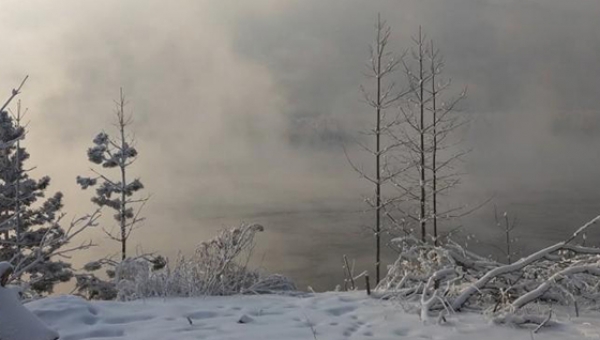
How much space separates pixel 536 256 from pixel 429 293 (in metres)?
1.05

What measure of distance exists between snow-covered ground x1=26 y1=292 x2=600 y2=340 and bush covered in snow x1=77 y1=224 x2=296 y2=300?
2.33 feet

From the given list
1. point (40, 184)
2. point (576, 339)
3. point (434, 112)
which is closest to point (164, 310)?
point (576, 339)

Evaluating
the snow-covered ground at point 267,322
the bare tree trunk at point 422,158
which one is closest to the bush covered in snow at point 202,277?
the snow-covered ground at point 267,322

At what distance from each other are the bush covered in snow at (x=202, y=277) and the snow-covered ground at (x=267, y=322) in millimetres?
710

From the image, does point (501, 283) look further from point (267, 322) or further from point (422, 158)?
point (422, 158)

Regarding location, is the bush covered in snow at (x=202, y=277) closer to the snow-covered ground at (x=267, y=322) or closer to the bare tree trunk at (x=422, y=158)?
the snow-covered ground at (x=267, y=322)

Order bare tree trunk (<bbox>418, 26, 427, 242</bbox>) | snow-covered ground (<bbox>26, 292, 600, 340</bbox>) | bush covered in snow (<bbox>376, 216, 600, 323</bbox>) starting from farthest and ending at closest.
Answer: bare tree trunk (<bbox>418, 26, 427, 242</bbox>) < bush covered in snow (<bbox>376, 216, 600, 323</bbox>) < snow-covered ground (<bbox>26, 292, 600, 340</bbox>)

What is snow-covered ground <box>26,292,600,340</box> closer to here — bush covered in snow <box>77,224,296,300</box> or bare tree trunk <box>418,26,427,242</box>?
bush covered in snow <box>77,224,296,300</box>

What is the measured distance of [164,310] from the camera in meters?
5.57

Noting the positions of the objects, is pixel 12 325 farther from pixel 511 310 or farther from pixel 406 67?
pixel 406 67

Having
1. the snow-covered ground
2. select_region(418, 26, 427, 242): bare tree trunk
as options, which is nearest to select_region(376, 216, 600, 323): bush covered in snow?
the snow-covered ground

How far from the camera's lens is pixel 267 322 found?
203 inches

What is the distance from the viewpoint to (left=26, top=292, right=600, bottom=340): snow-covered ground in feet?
15.1

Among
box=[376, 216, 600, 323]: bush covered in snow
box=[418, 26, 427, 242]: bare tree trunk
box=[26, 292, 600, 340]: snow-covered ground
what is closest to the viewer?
box=[26, 292, 600, 340]: snow-covered ground
